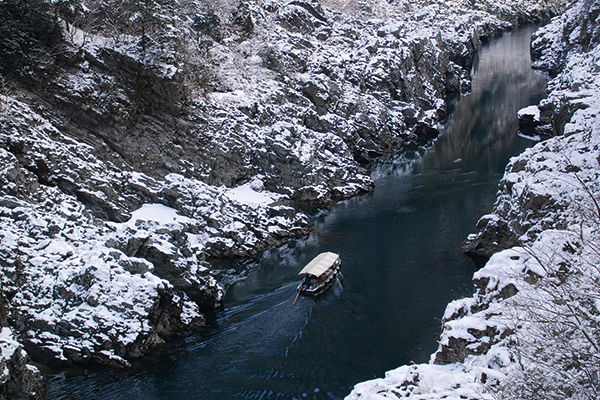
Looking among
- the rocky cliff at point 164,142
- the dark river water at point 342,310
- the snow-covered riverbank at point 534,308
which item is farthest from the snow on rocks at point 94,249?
the snow-covered riverbank at point 534,308

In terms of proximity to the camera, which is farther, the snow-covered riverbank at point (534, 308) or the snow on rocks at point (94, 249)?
the snow on rocks at point (94, 249)

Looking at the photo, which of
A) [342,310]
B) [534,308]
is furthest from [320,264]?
[534,308]

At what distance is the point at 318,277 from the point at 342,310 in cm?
250

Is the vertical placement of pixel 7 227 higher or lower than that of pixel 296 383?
higher

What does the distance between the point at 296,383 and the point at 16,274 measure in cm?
1389

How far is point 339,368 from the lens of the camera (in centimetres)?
2017

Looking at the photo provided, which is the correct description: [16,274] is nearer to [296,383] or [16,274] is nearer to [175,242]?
[175,242]

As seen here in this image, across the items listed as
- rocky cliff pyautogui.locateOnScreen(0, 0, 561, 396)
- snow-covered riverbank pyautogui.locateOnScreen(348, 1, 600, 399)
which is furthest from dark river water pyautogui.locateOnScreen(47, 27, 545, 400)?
snow-covered riverbank pyautogui.locateOnScreen(348, 1, 600, 399)

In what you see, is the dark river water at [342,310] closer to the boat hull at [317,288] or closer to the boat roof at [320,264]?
the boat hull at [317,288]

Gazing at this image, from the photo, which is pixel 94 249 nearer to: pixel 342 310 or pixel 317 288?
pixel 317 288

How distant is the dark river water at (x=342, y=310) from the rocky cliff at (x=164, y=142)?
1.76 metres

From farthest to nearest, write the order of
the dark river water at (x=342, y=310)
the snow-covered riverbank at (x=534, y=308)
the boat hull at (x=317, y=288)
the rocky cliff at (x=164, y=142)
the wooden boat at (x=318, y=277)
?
the wooden boat at (x=318, y=277)
the boat hull at (x=317, y=288)
the rocky cliff at (x=164, y=142)
the dark river water at (x=342, y=310)
the snow-covered riverbank at (x=534, y=308)

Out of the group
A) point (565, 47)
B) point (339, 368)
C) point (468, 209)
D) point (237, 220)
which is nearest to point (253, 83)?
point (237, 220)

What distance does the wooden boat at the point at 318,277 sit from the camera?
26031 mm
